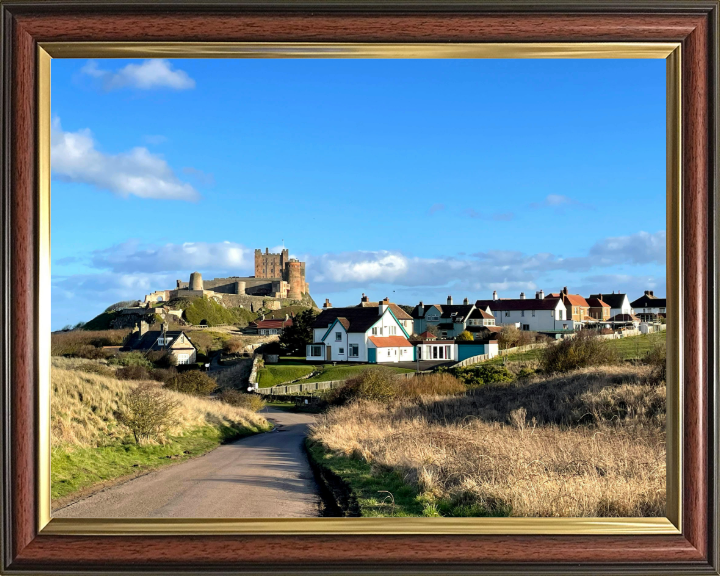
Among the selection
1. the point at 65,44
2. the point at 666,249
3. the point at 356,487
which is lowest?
the point at 356,487

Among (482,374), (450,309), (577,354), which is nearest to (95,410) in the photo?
(450,309)

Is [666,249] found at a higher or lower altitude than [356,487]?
higher

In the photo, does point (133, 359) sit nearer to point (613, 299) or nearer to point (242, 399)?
point (242, 399)

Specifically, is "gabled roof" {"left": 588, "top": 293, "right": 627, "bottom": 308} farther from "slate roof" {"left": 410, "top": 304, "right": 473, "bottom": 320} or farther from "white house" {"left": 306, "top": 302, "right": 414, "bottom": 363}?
"white house" {"left": 306, "top": 302, "right": 414, "bottom": 363}

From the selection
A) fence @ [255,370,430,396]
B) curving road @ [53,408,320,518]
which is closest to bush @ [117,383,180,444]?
curving road @ [53,408,320,518]

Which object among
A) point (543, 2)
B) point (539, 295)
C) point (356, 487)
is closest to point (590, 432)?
point (539, 295)

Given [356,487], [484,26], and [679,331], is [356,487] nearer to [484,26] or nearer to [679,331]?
[679,331]

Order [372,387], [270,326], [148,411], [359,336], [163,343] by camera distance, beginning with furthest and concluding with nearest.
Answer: [270,326]
[163,343]
[359,336]
[372,387]
[148,411]
